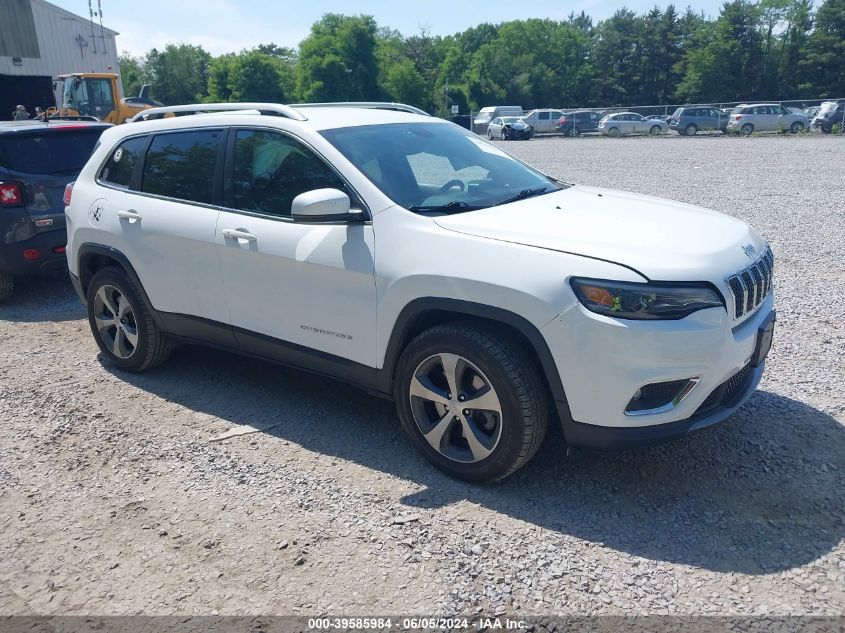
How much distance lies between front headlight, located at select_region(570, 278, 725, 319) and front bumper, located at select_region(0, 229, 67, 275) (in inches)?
239

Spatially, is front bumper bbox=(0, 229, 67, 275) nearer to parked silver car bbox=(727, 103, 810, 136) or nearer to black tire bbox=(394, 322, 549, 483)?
black tire bbox=(394, 322, 549, 483)

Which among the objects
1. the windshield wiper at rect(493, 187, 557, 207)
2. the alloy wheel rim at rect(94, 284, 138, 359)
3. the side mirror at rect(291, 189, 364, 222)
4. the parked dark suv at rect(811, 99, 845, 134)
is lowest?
the parked dark suv at rect(811, 99, 845, 134)

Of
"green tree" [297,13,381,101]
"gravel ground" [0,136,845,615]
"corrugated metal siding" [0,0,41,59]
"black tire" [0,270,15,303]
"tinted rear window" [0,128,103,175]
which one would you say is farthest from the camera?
"green tree" [297,13,381,101]

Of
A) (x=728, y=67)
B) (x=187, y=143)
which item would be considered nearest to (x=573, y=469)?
(x=187, y=143)

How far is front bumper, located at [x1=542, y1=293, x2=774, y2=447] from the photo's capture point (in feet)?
9.99

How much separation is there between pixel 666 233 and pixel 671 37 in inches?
3607

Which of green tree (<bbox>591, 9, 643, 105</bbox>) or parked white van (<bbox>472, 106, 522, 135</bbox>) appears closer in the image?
parked white van (<bbox>472, 106, 522, 135</bbox>)

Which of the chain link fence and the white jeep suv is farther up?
the white jeep suv

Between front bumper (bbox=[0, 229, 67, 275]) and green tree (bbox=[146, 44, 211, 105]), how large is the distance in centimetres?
10550

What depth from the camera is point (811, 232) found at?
365 inches

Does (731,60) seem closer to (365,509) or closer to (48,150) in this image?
(48,150)

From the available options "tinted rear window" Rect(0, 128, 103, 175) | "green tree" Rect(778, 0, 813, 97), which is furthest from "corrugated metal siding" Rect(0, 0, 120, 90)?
"green tree" Rect(778, 0, 813, 97)

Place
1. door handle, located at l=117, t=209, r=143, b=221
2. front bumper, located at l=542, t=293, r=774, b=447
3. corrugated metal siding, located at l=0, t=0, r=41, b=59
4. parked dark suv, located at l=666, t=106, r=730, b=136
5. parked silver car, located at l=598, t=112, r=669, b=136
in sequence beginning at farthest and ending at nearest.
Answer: parked silver car, located at l=598, t=112, r=669, b=136 < parked dark suv, located at l=666, t=106, r=730, b=136 < corrugated metal siding, located at l=0, t=0, r=41, b=59 < door handle, located at l=117, t=209, r=143, b=221 < front bumper, located at l=542, t=293, r=774, b=447

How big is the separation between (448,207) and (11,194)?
17.6ft
